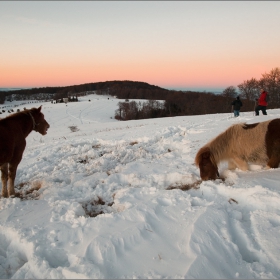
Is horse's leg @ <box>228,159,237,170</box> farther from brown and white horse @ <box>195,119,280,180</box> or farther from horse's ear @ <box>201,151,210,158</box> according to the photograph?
horse's ear @ <box>201,151,210,158</box>

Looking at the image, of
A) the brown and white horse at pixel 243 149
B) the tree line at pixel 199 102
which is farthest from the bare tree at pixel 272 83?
the brown and white horse at pixel 243 149

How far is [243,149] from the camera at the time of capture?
15.4 ft

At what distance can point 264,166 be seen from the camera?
4883mm

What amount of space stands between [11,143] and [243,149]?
5278 millimetres

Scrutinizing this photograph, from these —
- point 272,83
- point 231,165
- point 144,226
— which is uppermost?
point 272,83

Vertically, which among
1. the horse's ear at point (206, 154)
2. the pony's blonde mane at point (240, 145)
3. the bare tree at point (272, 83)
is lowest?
the horse's ear at point (206, 154)

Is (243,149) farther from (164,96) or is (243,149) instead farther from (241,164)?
(164,96)

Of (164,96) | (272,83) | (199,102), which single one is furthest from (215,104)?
(164,96)

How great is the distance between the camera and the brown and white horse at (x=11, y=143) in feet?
13.9

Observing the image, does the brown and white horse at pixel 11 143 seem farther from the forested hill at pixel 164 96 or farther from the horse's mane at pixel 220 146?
the forested hill at pixel 164 96

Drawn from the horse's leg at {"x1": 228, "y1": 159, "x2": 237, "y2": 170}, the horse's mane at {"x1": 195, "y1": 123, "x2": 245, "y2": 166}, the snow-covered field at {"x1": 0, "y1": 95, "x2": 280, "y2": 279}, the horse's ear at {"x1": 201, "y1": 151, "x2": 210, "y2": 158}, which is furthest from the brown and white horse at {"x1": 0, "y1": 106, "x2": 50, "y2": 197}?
the horse's leg at {"x1": 228, "y1": 159, "x2": 237, "y2": 170}

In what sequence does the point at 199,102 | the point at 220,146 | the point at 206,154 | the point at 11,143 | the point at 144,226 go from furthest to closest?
the point at 199,102, the point at 220,146, the point at 206,154, the point at 11,143, the point at 144,226

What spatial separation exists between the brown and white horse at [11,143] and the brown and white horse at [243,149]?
4194mm

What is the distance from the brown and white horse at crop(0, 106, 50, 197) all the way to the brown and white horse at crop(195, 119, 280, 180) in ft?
13.8
